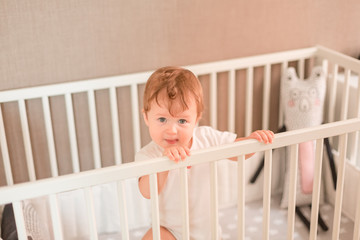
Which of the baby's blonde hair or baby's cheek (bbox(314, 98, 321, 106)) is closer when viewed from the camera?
the baby's blonde hair

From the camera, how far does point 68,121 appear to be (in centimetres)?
172

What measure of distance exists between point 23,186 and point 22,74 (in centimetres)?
74

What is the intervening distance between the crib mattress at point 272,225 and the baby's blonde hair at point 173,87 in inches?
28.0

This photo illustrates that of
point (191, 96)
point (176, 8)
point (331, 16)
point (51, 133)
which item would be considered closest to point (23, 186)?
point (191, 96)

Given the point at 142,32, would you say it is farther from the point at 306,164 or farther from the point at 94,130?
the point at 306,164

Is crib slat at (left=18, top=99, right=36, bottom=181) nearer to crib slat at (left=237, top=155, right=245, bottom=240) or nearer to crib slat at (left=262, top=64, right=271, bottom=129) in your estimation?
crib slat at (left=237, top=155, right=245, bottom=240)

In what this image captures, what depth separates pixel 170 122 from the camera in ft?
4.11

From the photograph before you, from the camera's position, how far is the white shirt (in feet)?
4.61

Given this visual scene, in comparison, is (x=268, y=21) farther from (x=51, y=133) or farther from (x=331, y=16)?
(x=51, y=133)

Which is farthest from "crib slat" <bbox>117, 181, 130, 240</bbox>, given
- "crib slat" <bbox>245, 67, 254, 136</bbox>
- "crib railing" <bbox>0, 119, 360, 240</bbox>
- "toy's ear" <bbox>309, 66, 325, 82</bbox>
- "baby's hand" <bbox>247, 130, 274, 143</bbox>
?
"toy's ear" <bbox>309, 66, 325, 82</bbox>

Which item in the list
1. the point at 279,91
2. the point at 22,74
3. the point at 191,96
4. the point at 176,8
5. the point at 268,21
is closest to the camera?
the point at 191,96

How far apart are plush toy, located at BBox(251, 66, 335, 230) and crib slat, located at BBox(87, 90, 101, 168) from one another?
0.74 meters

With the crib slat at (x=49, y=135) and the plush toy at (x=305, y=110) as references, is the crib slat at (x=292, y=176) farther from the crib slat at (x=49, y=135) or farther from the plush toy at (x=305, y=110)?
the crib slat at (x=49, y=135)

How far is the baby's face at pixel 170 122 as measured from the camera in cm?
124
